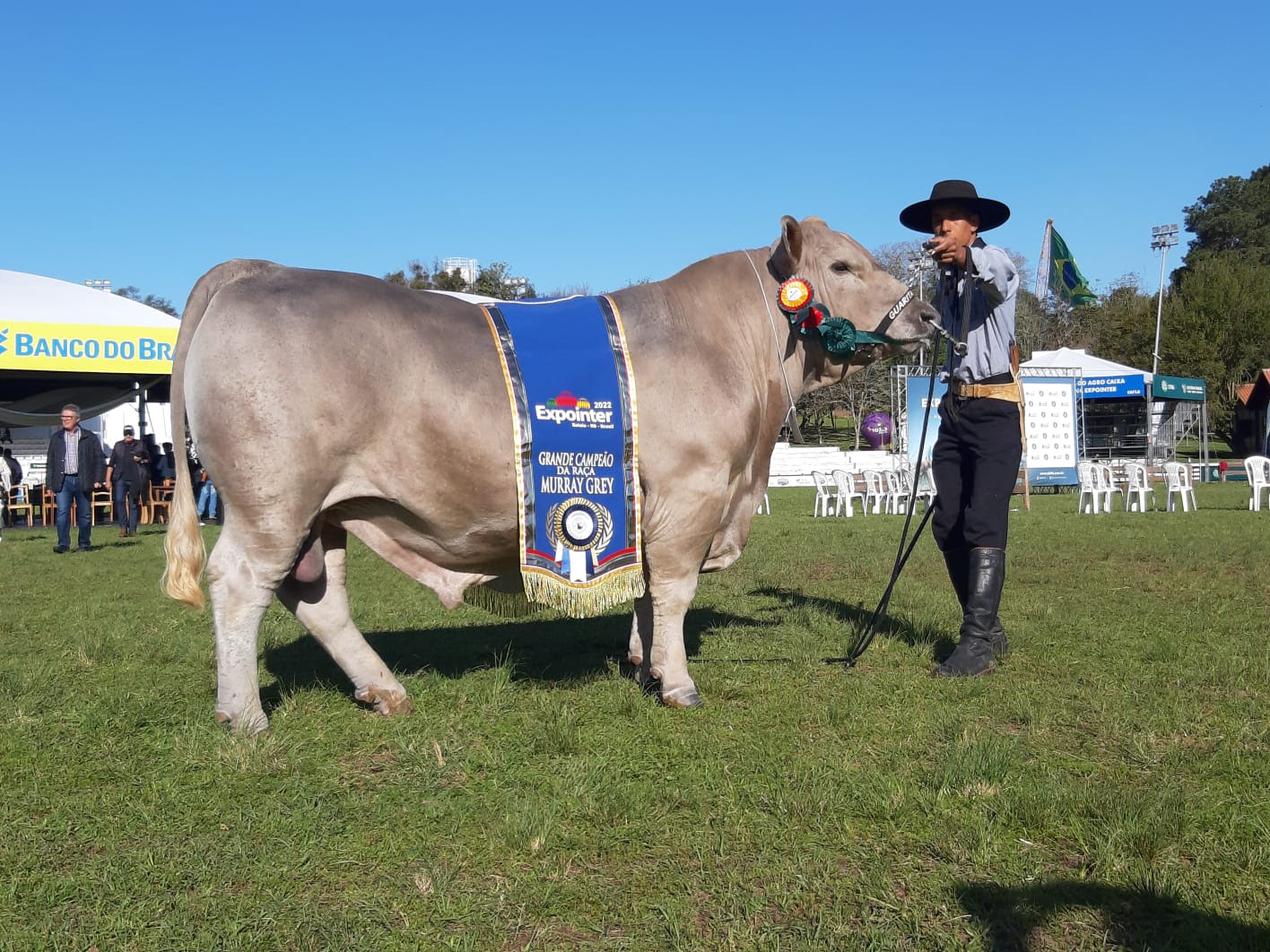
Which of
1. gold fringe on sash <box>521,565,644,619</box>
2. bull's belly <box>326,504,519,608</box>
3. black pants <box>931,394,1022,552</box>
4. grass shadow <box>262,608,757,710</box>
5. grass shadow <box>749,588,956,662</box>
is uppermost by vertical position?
black pants <box>931,394,1022,552</box>

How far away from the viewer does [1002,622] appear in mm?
6816

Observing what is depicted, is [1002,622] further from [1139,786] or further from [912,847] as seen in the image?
[912,847]

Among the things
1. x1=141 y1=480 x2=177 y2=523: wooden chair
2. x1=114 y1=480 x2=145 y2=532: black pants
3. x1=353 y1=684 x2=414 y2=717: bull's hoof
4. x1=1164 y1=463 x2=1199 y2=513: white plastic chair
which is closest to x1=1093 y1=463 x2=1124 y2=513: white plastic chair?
x1=1164 y1=463 x2=1199 y2=513: white plastic chair

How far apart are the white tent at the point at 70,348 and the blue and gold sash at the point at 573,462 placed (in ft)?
50.8

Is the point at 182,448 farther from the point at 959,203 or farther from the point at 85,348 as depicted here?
the point at 85,348

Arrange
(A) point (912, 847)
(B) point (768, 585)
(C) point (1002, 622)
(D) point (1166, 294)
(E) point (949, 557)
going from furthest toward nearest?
(D) point (1166, 294)
(B) point (768, 585)
(C) point (1002, 622)
(E) point (949, 557)
(A) point (912, 847)

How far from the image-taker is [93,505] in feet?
67.0

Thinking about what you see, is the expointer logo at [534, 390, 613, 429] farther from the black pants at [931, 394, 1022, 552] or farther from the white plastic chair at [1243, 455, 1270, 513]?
the white plastic chair at [1243, 455, 1270, 513]

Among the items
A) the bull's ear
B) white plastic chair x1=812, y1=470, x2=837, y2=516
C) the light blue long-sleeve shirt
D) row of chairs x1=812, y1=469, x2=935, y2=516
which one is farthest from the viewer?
white plastic chair x1=812, y1=470, x2=837, y2=516

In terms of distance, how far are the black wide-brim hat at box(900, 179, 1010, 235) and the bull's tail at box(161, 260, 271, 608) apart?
3450mm

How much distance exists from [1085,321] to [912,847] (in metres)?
60.1

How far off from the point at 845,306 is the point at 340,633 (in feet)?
9.39

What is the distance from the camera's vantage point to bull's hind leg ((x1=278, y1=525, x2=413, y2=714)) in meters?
4.60

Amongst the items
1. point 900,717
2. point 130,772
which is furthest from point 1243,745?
point 130,772
